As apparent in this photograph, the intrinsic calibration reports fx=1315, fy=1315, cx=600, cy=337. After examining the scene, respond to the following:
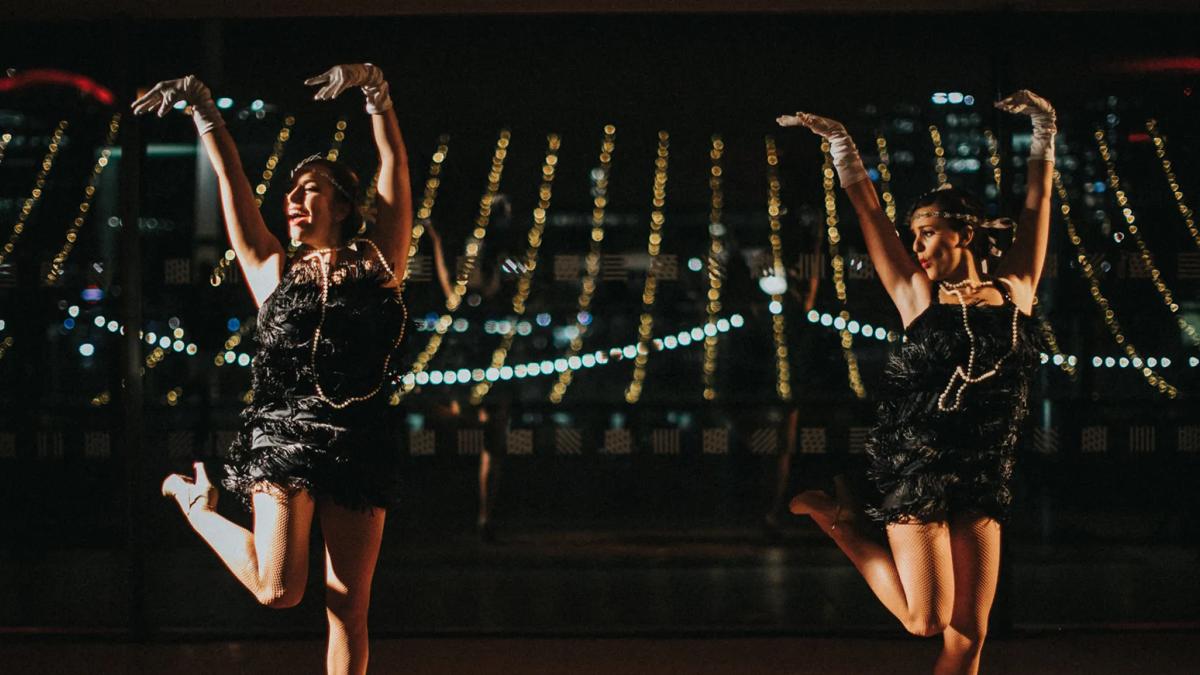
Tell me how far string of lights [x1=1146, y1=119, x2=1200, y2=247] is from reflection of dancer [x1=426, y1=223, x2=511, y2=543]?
8.81 ft

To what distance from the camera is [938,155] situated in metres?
5.38

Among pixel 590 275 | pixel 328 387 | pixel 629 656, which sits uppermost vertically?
pixel 590 275

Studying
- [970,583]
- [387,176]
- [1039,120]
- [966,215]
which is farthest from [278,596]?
[1039,120]

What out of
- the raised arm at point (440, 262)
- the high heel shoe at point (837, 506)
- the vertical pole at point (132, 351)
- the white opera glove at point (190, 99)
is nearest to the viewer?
the white opera glove at point (190, 99)

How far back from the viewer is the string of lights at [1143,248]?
5.42 metres

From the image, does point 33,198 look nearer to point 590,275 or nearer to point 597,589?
point 590,275

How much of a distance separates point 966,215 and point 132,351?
10.8 feet

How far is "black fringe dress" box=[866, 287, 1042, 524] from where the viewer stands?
353cm

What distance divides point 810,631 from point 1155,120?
2.53 meters

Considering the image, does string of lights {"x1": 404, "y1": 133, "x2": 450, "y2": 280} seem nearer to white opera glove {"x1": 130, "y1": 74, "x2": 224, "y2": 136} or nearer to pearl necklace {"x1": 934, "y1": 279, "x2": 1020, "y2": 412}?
white opera glove {"x1": 130, "y1": 74, "x2": 224, "y2": 136}

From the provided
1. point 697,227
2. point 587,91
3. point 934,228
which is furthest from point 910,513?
point 587,91

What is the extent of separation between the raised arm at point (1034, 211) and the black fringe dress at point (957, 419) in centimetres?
16

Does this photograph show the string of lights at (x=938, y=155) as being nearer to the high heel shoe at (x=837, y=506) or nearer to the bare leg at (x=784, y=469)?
the bare leg at (x=784, y=469)

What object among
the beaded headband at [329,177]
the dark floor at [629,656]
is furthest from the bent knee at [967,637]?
the beaded headband at [329,177]
